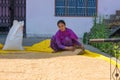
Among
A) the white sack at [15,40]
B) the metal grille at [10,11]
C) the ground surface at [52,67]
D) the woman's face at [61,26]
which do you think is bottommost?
the ground surface at [52,67]

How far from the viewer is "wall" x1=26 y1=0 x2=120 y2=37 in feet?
54.9

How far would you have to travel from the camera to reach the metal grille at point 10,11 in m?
17.2

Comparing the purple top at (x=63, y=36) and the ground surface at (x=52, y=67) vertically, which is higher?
the purple top at (x=63, y=36)

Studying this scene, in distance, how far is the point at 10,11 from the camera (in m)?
17.3

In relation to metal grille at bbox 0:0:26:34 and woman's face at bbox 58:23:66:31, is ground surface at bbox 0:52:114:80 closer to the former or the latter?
woman's face at bbox 58:23:66:31

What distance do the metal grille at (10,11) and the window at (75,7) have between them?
4.68 feet

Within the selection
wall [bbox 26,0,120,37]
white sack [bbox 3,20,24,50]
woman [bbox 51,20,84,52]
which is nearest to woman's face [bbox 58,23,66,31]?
woman [bbox 51,20,84,52]

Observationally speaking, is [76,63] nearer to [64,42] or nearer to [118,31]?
[64,42]

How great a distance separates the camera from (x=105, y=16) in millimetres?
16812

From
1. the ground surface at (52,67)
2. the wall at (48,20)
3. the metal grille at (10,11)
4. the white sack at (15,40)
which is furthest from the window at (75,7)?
the ground surface at (52,67)

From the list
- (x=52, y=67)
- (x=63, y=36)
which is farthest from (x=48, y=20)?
(x=52, y=67)

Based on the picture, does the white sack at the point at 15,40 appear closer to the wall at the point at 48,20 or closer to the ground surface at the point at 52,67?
the ground surface at the point at 52,67

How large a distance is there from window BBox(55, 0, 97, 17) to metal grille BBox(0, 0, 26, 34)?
143 centimetres

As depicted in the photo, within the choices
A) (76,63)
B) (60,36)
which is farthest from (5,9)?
(76,63)
